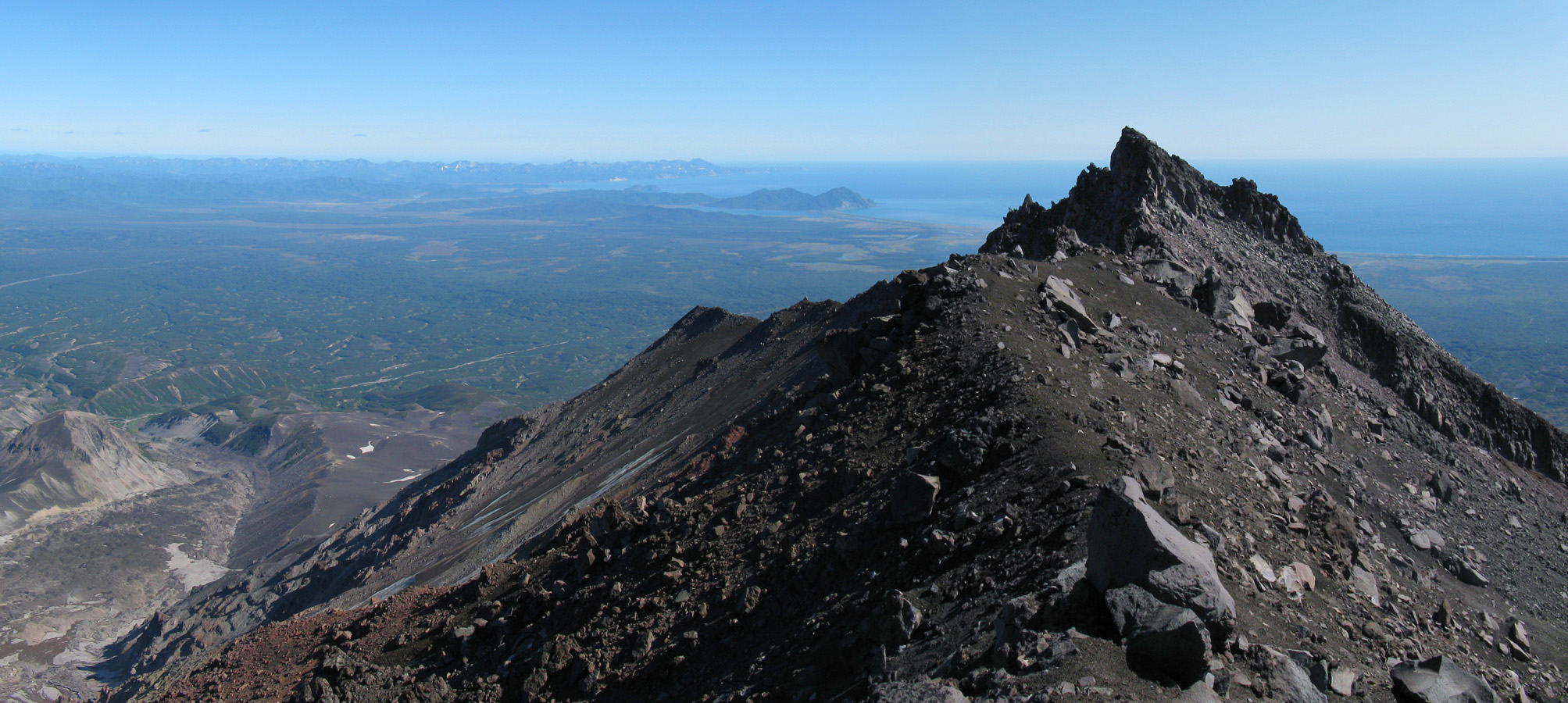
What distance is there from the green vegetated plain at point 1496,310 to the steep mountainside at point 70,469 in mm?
124128

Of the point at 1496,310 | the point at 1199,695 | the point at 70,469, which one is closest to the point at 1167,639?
the point at 1199,695

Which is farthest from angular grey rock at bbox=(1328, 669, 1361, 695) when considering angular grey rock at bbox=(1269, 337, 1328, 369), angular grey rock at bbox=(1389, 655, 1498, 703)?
angular grey rock at bbox=(1269, 337, 1328, 369)

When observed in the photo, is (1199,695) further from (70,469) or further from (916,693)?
(70,469)

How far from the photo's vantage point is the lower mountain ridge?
668 cm

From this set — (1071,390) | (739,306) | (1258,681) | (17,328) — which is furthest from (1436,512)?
(17,328)

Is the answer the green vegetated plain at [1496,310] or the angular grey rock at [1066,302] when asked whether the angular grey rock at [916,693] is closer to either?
the angular grey rock at [1066,302]

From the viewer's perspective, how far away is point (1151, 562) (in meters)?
6.58

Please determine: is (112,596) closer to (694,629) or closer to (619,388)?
(619,388)

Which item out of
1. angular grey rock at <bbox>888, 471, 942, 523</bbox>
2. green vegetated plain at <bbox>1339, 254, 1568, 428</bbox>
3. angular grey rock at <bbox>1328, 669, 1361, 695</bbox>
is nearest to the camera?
angular grey rock at <bbox>1328, 669, 1361, 695</bbox>

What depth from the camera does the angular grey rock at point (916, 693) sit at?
19.7ft

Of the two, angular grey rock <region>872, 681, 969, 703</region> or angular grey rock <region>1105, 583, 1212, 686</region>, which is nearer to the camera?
angular grey rock <region>1105, 583, 1212, 686</region>

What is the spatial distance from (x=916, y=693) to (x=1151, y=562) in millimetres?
2164

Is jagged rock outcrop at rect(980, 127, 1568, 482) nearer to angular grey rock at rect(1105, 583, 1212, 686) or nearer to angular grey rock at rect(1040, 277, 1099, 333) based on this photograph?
angular grey rock at rect(1040, 277, 1099, 333)

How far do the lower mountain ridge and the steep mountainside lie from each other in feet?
192
